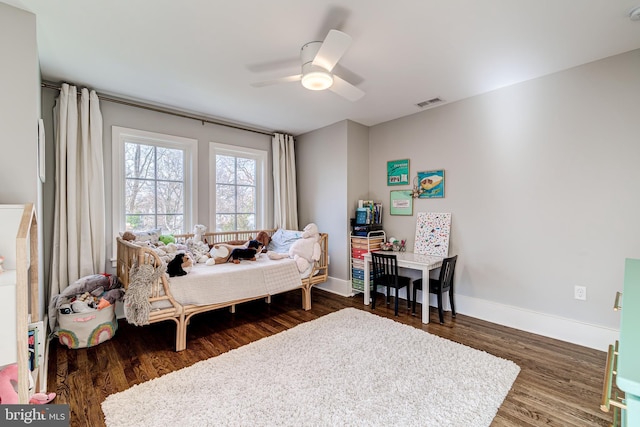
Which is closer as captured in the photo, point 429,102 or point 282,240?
point 429,102

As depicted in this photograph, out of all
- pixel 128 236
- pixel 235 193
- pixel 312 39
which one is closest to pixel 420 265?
pixel 312 39

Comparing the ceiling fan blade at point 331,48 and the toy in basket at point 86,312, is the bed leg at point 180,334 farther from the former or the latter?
the ceiling fan blade at point 331,48

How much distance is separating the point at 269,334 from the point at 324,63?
7.73ft

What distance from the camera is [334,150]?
13.2 ft

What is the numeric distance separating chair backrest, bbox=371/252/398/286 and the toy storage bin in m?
2.71

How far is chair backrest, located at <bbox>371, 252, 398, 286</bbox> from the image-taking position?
3209 mm

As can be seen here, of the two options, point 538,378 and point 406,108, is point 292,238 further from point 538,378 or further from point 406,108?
point 538,378

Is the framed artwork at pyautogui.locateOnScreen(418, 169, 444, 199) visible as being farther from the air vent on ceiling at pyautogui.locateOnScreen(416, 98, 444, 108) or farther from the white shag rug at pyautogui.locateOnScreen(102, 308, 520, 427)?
the white shag rug at pyautogui.locateOnScreen(102, 308, 520, 427)

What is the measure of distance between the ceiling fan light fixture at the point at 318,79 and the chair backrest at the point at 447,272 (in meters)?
2.04

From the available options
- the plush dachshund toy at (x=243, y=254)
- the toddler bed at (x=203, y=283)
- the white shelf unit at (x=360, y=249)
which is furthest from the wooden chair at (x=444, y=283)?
the plush dachshund toy at (x=243, y=254)

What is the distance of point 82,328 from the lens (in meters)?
2.34

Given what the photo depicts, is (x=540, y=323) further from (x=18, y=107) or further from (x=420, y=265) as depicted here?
(x=18, y=107)

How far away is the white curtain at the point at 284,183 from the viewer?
4.32 meters
